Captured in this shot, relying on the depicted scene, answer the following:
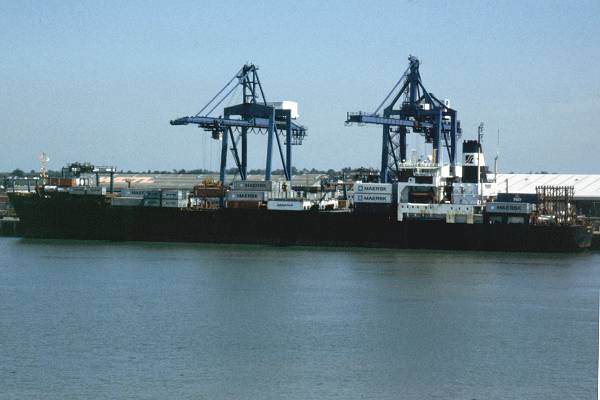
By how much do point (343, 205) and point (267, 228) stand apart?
6755 mm

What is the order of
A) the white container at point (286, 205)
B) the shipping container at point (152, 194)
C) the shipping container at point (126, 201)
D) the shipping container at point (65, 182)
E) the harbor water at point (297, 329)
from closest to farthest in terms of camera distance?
1. the harbor water at point (297, 329)
2. the white container at point (286, 205)
3. the shipping container at point (126, 201)
4. the shipping container at point (152, 194)
5. the shipping container at point (65, 182)

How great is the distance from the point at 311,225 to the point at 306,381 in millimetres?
32624

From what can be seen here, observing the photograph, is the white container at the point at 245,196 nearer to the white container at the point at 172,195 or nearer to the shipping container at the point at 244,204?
the shipping container at the point at 244,204

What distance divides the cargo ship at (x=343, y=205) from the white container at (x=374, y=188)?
0.18 ft

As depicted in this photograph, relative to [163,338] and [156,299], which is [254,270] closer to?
[156,299]

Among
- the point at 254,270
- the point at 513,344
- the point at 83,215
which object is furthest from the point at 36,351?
→ the point at 83,215

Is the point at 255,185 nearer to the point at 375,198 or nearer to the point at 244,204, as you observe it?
the point at 244,204

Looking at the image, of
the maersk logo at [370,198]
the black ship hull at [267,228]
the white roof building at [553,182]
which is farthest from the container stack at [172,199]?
the white roof building at [553,182]

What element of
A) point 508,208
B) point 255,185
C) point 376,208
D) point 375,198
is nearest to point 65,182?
point 255,185

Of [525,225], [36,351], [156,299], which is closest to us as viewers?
[36,351]

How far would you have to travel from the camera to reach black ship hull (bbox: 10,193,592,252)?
48125 millimetres

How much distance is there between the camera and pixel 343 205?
57.6m

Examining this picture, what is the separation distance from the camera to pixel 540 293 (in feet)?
105

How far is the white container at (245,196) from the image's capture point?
54625 millimetres
